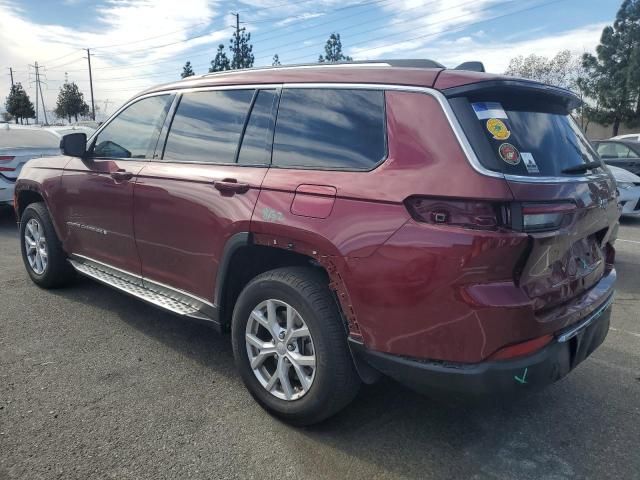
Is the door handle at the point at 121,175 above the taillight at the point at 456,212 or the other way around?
the other way around

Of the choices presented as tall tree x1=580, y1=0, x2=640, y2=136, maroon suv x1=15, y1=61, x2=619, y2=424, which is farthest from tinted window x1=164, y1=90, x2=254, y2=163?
tall tree x1=580, y1=0, x2=640, y2=136

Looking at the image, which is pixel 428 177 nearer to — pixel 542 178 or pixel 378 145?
pixel 378 145

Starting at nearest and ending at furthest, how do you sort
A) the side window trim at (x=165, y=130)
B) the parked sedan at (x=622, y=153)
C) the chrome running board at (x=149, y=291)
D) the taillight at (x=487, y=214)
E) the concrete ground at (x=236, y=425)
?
the taillight at (x=487, y=214), the concrete ground at (x=236, y=425), the chrome running board at (x=149, y=291), the side window trim at (x=165, y=130), the parked sedan at (x=622, y=153)

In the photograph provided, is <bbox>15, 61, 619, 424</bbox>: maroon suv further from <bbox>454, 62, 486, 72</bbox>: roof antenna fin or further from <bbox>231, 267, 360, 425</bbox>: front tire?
<bbox>454, 62, 486, 72</bbox>: roof antenna fin

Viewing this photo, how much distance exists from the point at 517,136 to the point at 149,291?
2.69 metres

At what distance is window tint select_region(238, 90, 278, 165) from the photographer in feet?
10.3

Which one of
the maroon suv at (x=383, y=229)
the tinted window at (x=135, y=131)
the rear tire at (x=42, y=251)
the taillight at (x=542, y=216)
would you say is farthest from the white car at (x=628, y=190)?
the rear tire at (x=42, y=251)

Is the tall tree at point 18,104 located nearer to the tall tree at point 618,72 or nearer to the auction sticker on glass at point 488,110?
the tall tree at point 618,72

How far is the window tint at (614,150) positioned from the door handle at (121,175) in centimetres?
1061

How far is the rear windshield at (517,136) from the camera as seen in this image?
2355mm

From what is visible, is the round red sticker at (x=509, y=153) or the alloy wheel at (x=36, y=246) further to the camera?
the alloy wheel at (x=36, y=246)

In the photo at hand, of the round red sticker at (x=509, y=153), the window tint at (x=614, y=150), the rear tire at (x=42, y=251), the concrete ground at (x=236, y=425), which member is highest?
the round red sticker at (x=509, y=153)

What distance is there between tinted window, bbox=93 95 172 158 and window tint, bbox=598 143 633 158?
34.0ft

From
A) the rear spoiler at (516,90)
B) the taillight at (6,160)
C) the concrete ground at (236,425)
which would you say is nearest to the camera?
the rear spoiler at (516,90)
